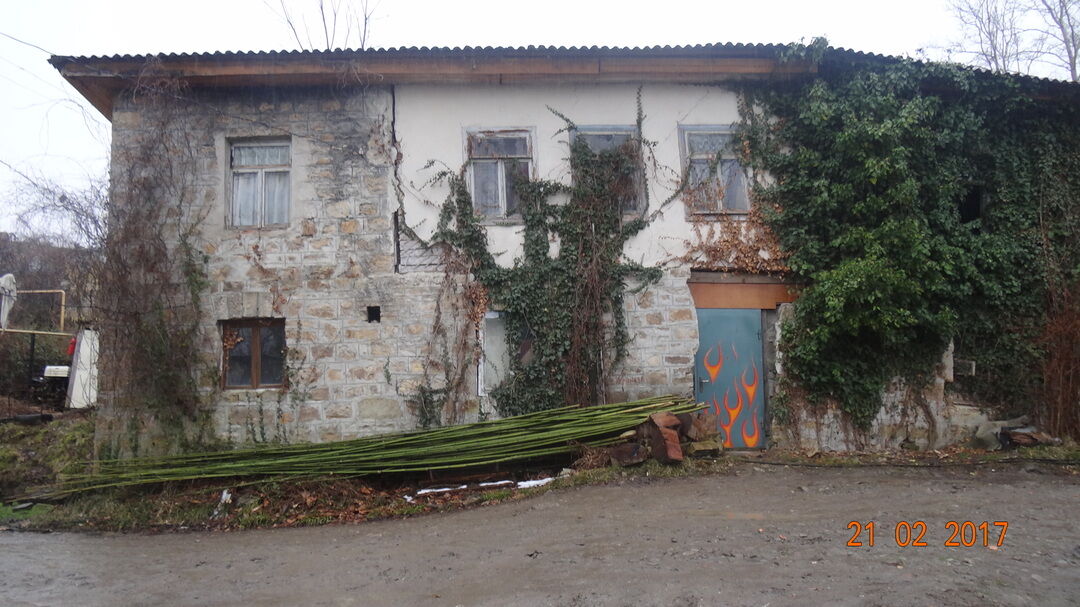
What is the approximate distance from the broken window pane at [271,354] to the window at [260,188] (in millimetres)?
1349

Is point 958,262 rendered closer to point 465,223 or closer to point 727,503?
point 727,503

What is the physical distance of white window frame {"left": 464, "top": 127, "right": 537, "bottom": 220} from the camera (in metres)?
8.57

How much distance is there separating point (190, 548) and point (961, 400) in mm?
9032

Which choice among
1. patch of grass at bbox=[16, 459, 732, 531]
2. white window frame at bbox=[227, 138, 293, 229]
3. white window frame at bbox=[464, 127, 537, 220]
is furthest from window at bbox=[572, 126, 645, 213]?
white window frame at bbox=[227, 138, 293, 229]

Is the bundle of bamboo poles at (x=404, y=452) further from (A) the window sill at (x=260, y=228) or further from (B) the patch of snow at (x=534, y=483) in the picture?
(A) the window sill at (x=260, y=228)

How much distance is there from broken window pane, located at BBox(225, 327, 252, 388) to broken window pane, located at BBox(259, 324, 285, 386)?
→ 0.14 meters

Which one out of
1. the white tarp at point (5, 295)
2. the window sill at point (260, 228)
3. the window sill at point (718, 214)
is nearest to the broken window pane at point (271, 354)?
the window sill at point (260, 228)

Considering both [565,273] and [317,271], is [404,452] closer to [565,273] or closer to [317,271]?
[317,271]

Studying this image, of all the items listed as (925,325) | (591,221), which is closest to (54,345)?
(591,221)

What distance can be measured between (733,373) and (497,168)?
395 cm

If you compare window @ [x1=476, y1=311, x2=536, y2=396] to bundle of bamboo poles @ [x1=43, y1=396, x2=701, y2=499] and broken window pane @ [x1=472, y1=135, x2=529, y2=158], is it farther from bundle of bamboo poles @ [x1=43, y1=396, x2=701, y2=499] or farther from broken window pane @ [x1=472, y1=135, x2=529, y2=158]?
broken window pane @ [x1=472, y1=135, x2=529, y2=158]

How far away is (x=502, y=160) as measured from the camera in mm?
8641

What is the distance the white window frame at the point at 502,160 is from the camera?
8.57m

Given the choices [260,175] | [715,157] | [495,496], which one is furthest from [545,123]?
[495,496]
